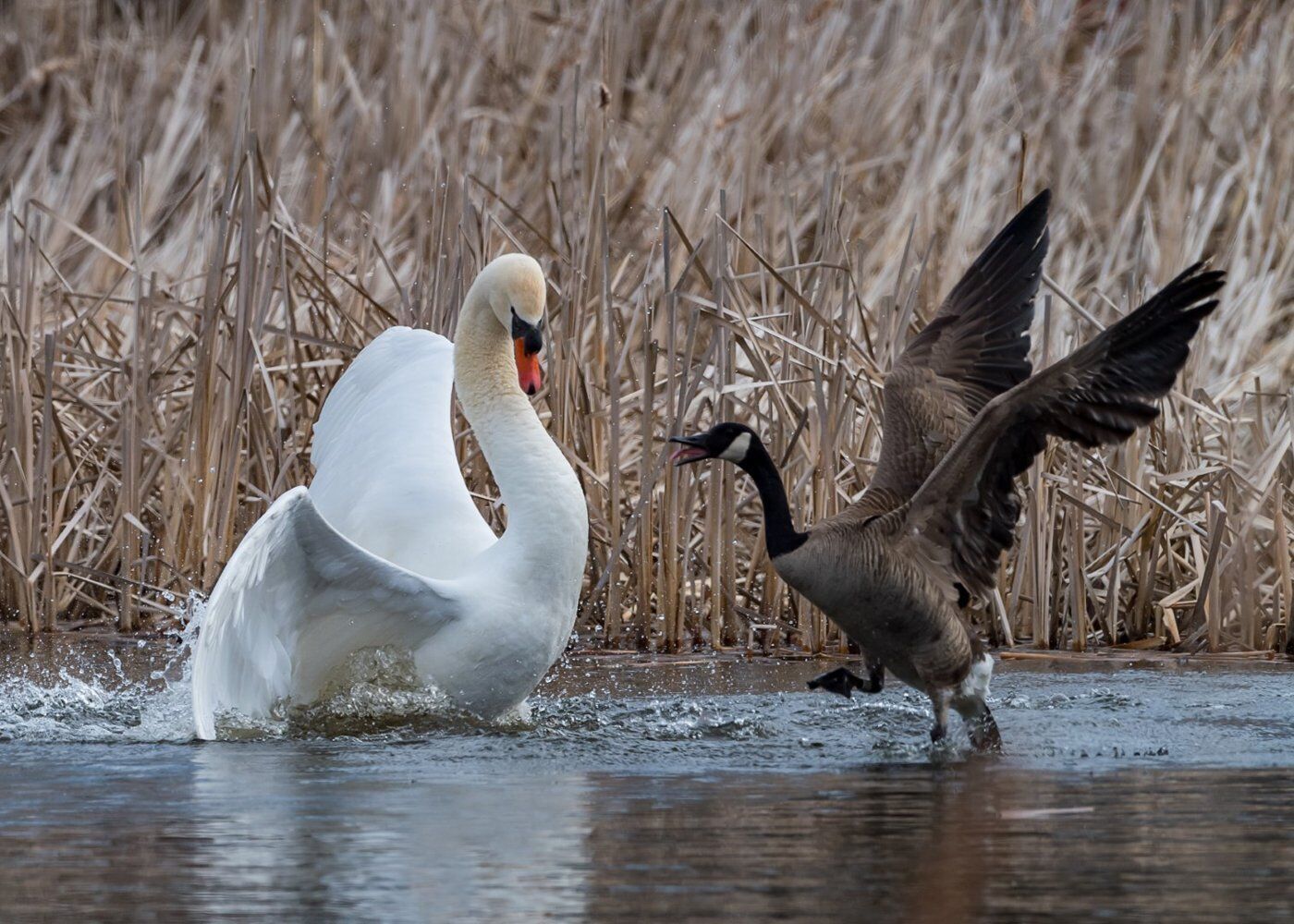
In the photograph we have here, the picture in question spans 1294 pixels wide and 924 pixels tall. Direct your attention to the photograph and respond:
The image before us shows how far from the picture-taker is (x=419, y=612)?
576cm

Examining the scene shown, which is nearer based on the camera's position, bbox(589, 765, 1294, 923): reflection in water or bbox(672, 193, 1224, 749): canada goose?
bbox(589, 765, 1294, 923): reflection in water

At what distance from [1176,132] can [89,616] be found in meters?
6.77

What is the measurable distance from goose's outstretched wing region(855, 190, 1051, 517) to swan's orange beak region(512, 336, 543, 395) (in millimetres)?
1068

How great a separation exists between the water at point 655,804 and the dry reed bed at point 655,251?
955mm

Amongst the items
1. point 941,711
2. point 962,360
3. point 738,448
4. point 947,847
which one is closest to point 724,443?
point 738,448

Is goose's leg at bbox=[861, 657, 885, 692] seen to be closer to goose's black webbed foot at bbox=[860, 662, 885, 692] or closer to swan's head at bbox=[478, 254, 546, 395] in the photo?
goose's black webbed foot at bbox=[860, 662, 885, 692]

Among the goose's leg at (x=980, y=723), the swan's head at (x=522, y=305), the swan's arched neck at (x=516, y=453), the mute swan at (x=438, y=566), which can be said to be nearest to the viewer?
the mute swan at (x=438, y=566)

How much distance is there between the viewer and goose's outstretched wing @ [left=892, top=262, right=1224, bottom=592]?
5316mm

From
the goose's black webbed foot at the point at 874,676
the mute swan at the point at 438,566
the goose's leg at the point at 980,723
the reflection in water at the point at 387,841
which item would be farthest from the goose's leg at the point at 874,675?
the reflection in water at the point at 387,841

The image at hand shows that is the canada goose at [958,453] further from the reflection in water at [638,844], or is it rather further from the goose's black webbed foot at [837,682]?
the reflection in water at [638,844]

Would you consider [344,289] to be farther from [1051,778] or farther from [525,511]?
[1051,778]

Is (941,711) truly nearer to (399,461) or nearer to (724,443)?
(724,443)

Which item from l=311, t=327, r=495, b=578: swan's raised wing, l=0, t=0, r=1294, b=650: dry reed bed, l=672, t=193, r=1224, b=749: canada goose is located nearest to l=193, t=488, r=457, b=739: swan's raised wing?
l=311, t=327, r=495, b=578: swan's raised wing

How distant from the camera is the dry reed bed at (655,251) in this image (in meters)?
7.66
